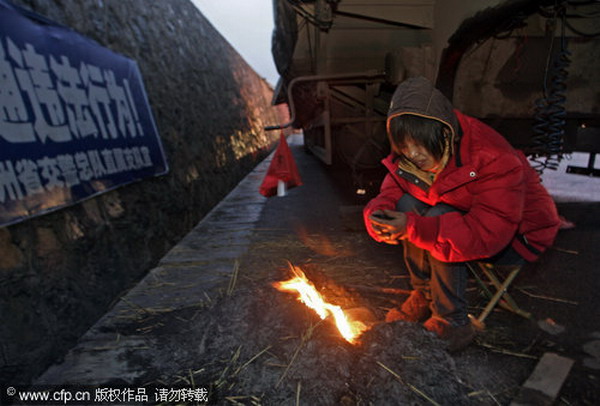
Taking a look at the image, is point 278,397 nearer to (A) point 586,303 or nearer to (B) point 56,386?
(B) point 56,386

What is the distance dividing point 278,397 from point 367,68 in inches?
179

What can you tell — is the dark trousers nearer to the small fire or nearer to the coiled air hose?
the small fire

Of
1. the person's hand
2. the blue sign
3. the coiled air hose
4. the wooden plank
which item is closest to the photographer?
the wooden plank

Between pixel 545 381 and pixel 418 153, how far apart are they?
4.58 ft

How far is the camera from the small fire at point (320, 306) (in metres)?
1.96

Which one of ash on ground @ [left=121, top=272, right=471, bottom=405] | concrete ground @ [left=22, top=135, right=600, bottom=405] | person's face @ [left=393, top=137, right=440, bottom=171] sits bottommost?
concrete ground @ [left=22, top=135, right=600, bottom=405]

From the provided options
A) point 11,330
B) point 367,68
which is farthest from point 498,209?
point 367,68

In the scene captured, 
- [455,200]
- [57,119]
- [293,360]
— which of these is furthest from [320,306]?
[57,119]

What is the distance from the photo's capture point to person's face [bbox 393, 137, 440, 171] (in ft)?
5.26

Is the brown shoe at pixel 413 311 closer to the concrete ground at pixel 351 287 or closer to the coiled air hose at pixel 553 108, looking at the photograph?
the concrete ground at pixel 351 287

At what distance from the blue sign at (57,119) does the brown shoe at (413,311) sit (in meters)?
2.56

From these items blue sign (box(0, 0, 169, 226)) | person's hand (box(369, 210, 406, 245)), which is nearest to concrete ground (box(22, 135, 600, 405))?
person's hand (box(369, 210, 406, 245))

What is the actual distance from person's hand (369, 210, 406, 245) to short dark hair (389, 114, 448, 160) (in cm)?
39

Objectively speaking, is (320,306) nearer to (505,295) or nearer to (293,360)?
(293,360)
